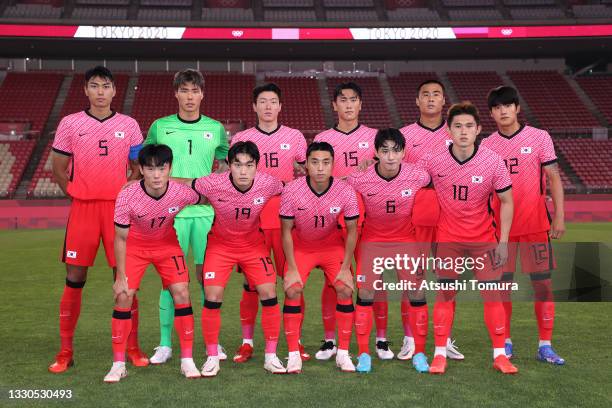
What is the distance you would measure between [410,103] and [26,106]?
58.5ft

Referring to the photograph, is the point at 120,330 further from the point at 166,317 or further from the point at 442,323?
the point at 442,323

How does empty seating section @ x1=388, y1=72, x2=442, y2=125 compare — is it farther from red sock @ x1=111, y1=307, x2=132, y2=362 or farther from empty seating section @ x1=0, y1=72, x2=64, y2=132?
red sock @ x1=111, y1=307, x2=132, y2=362

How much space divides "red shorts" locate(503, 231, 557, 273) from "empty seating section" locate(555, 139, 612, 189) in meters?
20.2

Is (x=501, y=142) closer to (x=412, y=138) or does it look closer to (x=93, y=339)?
(x=412, y=138)

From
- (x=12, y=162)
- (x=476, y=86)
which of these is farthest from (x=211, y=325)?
(x=476, y=86)

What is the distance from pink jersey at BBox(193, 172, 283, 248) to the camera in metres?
4.77

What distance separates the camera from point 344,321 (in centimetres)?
488

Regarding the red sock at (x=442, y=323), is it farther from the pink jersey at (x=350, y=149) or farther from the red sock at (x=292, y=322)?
the pink jersey at (x=350, y=149)

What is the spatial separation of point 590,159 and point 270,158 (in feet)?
78.0

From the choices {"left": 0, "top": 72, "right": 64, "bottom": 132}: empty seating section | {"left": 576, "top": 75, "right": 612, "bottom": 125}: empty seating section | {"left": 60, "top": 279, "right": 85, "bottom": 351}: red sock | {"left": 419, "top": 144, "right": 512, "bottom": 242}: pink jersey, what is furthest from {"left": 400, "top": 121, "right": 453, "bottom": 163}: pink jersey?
{"left": 576, "top": 75, "right": 612, "bottom": 125}: empty seating section

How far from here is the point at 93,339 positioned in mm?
5797

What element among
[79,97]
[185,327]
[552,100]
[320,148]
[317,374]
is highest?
[79,97]

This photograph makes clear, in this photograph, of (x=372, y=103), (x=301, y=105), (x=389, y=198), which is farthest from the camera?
(x=372, y=103)

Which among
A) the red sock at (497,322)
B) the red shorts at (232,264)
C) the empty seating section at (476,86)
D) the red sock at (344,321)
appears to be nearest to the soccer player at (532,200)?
the red sock at (497,322)
